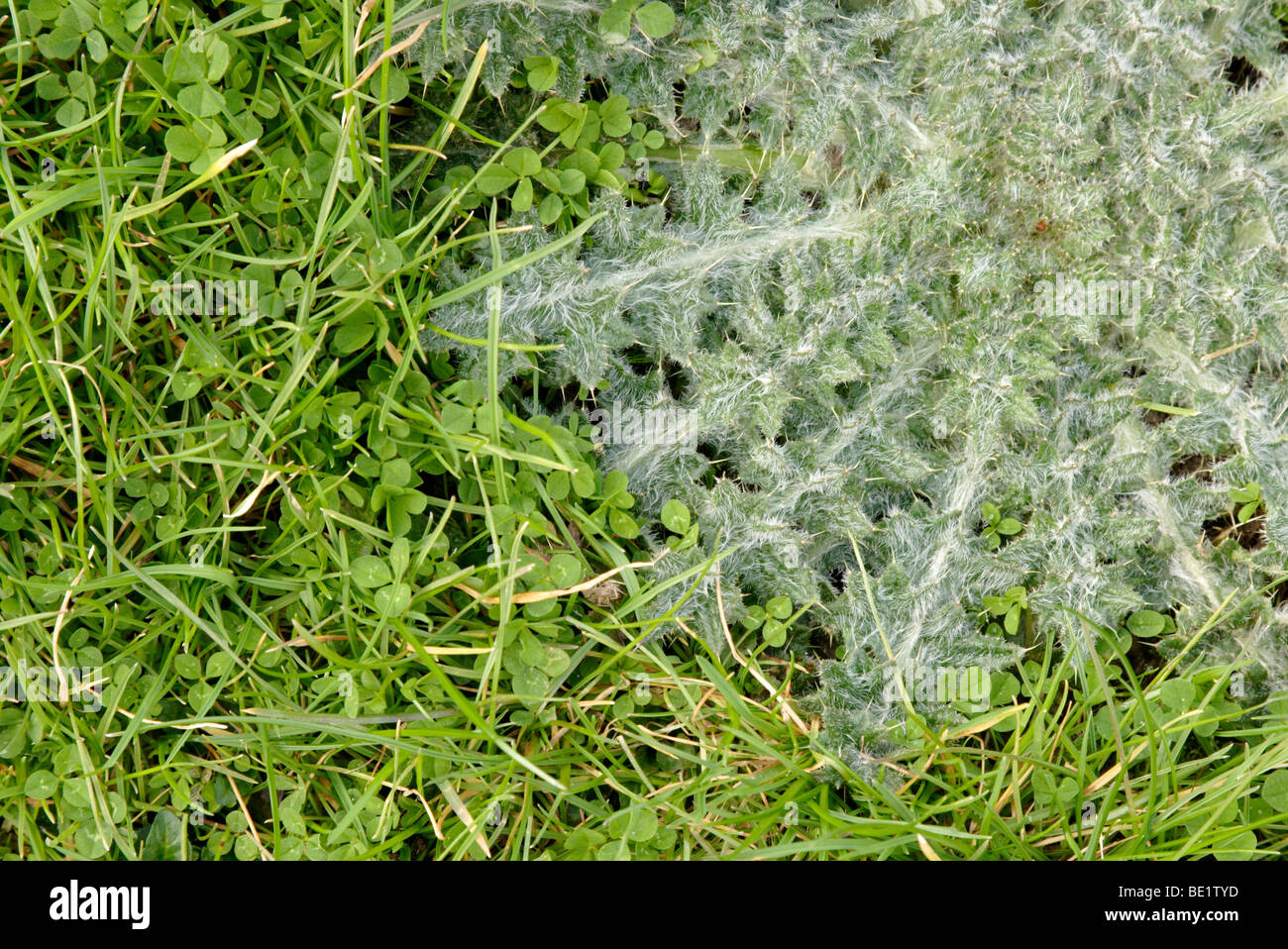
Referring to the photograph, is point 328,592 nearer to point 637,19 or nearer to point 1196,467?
point 637,19

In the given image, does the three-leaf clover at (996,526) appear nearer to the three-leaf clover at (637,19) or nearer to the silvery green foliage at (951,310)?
the silvery green foliage at (951,310)

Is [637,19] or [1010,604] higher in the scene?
[637,19]

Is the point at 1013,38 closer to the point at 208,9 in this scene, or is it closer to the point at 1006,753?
the point at 1006,753

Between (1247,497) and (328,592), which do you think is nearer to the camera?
(328,592)

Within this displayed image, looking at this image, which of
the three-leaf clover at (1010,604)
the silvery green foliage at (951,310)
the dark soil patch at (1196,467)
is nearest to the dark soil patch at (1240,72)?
the silvery green foliage at (951,310)

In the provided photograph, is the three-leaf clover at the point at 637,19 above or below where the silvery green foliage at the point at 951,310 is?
above

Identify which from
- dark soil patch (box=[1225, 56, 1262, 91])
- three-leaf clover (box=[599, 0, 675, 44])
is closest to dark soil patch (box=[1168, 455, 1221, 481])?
dark soil patch (box=[1225, 56, 1262, 91])

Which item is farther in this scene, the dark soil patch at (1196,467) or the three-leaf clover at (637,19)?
the dark soil patch at (1196,467)

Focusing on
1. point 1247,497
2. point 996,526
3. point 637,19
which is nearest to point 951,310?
point 996,526
